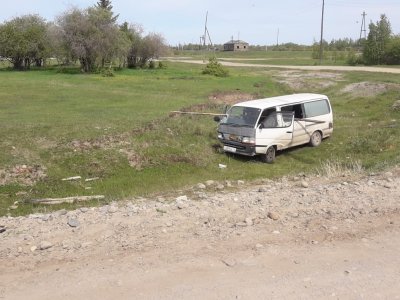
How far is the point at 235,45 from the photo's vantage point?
121938 mm

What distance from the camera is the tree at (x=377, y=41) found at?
6050 centimetres

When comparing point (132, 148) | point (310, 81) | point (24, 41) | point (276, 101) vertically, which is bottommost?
point (132, 148)

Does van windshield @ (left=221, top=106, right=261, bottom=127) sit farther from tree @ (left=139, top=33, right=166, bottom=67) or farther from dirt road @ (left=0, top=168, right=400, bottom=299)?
tree @ (left=139, top=33, right=166, bottom=67)

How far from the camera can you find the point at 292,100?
56.0ft

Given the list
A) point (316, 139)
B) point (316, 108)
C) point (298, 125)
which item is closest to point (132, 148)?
point (298, 125)

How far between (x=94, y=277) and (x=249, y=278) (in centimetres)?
156

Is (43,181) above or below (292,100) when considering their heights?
below

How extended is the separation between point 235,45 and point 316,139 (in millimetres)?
107551

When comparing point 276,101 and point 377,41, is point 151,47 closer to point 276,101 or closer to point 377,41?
point 377,41

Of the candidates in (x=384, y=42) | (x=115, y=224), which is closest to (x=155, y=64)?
(x=384, y=42)

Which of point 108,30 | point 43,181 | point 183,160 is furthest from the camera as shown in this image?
point 108,30

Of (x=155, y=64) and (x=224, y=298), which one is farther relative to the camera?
(x=155, y=64)

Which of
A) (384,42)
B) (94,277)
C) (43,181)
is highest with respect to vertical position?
(384,42)

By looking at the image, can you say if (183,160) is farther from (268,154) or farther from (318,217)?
(318,217)
